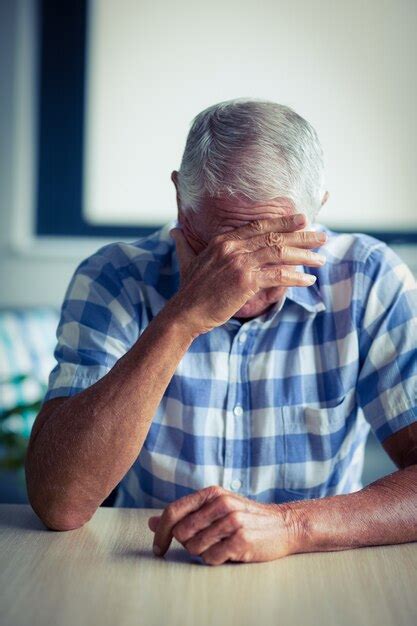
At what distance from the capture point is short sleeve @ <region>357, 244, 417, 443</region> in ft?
4.61

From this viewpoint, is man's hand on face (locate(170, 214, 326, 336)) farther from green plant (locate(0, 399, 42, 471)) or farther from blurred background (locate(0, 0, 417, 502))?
blurred background (locate(0, 0, 417, 502))

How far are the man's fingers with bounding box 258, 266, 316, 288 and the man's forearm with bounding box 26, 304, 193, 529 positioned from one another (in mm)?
150

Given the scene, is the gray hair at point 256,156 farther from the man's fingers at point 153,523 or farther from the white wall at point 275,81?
the white wall at point 275,81

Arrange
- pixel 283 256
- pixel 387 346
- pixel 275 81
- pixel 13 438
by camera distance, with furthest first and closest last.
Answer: pixel 275 81, pixel 13 438, pixel 387 346, pixel 283 256

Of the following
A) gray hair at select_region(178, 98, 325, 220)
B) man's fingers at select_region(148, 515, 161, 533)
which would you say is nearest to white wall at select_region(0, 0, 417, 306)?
gray hair at select_region(178, 98, 325, 220)

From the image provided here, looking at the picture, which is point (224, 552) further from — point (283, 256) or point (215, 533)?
point (283, 256)

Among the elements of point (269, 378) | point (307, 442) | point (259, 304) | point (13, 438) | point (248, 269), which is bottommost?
point (13, 438)

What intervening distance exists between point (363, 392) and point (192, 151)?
54 centimetres

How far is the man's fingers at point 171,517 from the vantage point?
1.09 meters

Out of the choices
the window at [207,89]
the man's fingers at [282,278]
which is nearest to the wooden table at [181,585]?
the man's fingers at [282,278]

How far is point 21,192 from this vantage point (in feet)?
10.6

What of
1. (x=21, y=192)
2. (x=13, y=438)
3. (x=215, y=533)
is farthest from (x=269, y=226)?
(x=21, y=192)

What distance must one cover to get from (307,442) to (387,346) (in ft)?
0.78

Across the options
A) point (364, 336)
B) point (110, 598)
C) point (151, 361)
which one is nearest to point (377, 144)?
point (364, 336)
